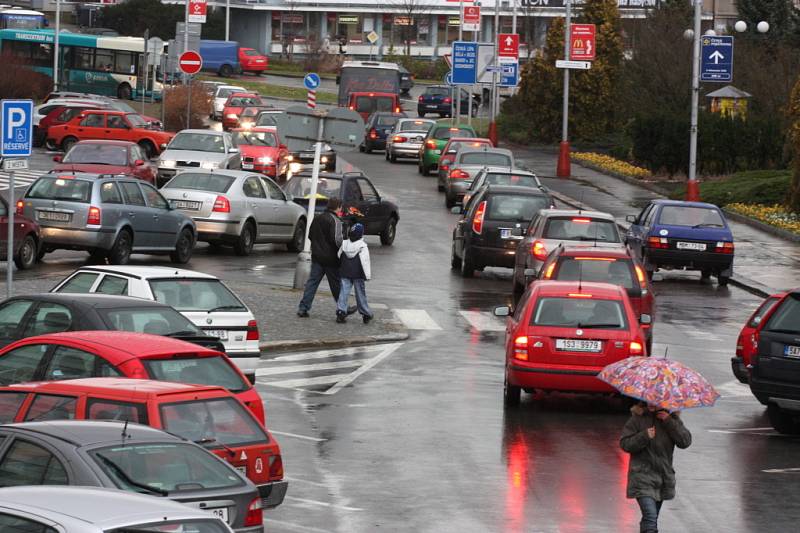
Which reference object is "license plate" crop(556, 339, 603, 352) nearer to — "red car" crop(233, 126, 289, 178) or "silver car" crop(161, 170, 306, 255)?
"silver car" crop(161, 170, 306, 255)

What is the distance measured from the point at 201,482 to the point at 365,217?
86.9ft

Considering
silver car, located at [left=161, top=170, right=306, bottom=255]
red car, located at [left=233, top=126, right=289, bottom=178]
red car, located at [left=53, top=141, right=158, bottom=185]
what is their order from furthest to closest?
1. red car, located at [left=233, top=126, right=289, bottom=178]
2. red car, located at [left=53, top=141, right=158, bottom=185]
3. silver car, located at [left=161, top=170, right=306, bottom=255]

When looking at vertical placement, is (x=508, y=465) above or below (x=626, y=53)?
below

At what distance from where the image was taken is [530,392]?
734 inches

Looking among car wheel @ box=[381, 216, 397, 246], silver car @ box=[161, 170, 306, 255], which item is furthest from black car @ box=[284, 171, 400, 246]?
silver car @ box=[161, 170, 306, 255]

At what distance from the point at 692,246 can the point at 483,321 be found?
776 centimetres

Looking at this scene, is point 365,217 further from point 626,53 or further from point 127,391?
point 626,53

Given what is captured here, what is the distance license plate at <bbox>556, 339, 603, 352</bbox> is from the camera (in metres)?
17.7

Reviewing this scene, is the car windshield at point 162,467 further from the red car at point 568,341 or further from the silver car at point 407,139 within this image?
the silver car at point 407,139

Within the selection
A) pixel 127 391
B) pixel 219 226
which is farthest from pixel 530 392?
pixel 219 226

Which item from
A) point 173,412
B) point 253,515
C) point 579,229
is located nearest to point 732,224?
point 579,229

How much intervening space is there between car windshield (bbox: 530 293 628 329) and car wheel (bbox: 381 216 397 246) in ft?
59.9

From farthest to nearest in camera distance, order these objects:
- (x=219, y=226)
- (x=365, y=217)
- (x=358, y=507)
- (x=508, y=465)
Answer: (x=365, y=217) < (x=219, y=226) < (x=508, y=465) < (x=358, y=507)

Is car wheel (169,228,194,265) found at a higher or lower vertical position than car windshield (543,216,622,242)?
lower
